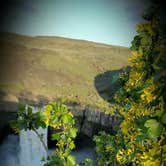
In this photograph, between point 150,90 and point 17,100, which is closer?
point 150,90

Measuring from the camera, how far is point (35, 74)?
3.13 m

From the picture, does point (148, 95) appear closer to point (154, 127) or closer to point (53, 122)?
point (154, 127)

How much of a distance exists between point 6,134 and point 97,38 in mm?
1263

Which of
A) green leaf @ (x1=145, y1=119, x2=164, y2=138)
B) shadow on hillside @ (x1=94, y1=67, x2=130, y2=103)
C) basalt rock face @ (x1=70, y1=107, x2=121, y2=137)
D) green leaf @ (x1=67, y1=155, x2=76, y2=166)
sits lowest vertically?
basalt rock face @ (x1=70, y1=107, x2=121, y2=137)

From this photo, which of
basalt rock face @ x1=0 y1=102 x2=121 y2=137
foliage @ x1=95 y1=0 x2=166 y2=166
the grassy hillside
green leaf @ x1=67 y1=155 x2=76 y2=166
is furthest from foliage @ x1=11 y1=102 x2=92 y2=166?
basalt rock face @ x1=0 y1=102 x2=121 y2=137

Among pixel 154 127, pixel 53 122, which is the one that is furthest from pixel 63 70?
pixel 154 127

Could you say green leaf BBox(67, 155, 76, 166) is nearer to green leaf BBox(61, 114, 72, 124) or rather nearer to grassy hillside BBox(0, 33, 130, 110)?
green leaf BBox(61, 114, 72, 124)

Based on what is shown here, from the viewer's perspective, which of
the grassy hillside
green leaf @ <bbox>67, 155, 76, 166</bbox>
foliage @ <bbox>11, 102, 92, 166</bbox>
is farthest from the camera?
the grassy hillside

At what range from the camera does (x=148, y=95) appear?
104 centimetres

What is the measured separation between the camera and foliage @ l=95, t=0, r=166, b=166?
0.94 meters

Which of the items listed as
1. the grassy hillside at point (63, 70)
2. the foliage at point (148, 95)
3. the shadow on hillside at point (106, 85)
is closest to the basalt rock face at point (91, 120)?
the grassy hillside at point (63, 70)

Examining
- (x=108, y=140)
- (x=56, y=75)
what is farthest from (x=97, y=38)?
(x=56, y=75)

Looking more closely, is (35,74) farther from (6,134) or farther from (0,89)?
(0,89)

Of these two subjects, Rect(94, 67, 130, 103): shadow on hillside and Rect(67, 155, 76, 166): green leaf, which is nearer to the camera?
Rect(67, 155, 76, 166): green leaf
